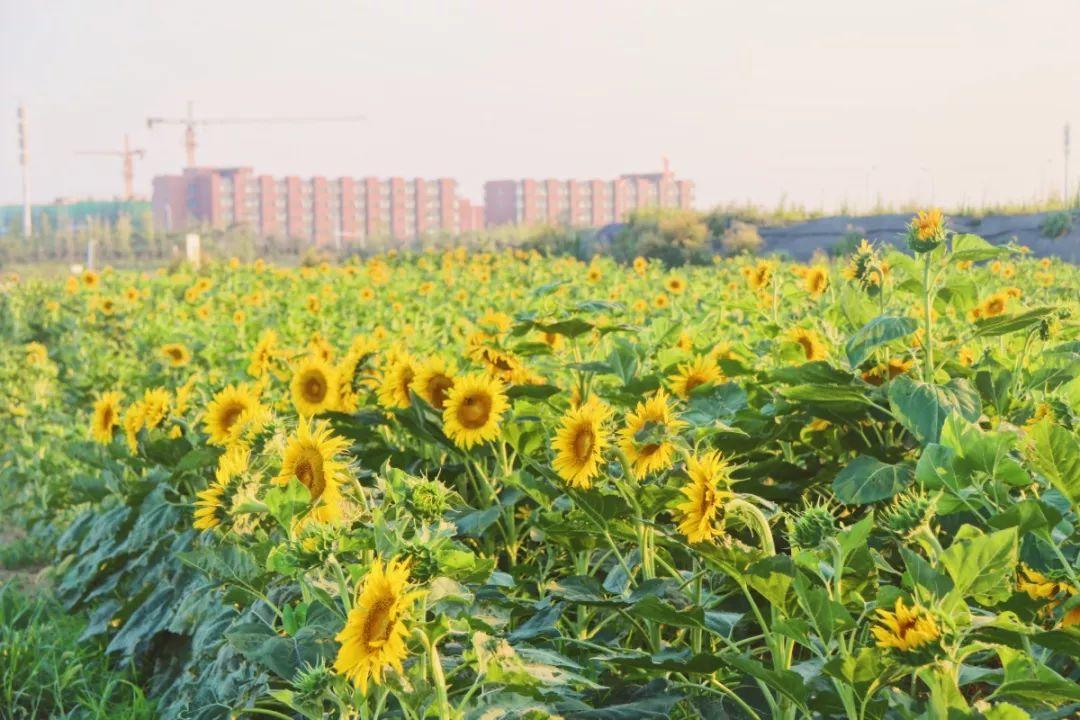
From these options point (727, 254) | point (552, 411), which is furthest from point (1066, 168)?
point (552, 411)

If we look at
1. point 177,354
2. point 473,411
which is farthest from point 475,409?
point 177,354

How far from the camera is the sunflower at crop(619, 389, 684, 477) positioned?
1.82 meters

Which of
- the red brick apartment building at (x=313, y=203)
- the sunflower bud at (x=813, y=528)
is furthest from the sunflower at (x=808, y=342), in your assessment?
the red brick apartment building at (x=313, y=203)

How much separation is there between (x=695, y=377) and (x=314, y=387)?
0.93 metres

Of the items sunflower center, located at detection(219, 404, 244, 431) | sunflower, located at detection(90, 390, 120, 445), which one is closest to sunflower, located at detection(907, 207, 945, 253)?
sunflower center, located at detection(219, 404, 244, 431)

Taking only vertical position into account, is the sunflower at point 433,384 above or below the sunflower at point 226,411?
above

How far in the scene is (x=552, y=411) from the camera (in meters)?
2.84

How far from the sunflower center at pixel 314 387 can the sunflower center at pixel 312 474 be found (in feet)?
3.85

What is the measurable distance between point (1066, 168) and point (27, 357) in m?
17.1

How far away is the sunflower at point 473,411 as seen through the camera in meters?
2.45

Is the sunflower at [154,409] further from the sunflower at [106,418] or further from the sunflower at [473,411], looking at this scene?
the sunflower at [473,411]

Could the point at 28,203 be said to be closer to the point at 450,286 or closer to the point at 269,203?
the point at 269,203

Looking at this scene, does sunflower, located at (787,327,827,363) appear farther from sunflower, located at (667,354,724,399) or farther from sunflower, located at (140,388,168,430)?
sunflower, located at (140,388,168,430)

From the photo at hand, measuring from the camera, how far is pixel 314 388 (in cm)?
301
